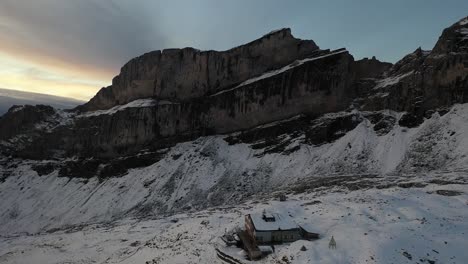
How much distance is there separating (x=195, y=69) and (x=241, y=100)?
1925 cm

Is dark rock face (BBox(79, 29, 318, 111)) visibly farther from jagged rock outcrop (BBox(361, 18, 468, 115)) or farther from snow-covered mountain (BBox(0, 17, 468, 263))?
jagged rock outcrop (BBox(361, 18, 468, 115))

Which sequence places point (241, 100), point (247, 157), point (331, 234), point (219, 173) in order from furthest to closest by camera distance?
1. point (241, 100)
2. point (247, 157)
3. point (219, 173)
4. point (331, 234)

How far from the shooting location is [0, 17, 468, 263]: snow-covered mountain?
35.9 metres

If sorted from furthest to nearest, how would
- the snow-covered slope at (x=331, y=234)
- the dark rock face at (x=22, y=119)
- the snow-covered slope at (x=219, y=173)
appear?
1. the dark rock face at (x=22, y=119)
2. the snow-covered slope at (x=219, y=173)
3. the snow-covered slope at (x=331, y=234)

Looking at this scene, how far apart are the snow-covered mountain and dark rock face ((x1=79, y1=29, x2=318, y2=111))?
338 mm

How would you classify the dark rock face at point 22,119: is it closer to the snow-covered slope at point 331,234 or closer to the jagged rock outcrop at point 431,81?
the snow-covered slope at point 331,234

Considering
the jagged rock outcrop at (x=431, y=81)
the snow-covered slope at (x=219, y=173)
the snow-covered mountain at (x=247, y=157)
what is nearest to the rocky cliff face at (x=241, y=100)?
the jagged rock outcrop at (x=431, y=81)

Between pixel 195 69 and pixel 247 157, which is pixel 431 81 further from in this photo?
pixel 195 69

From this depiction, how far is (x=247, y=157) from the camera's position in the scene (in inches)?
3206

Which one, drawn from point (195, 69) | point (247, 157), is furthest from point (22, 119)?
point (247, 157)

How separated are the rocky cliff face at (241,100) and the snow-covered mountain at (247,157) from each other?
0.30m

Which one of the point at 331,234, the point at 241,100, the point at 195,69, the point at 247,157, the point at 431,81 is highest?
the point at 195,69

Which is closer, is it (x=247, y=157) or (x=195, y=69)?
(x=247, y=157)

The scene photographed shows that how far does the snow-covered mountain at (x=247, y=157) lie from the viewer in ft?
118
